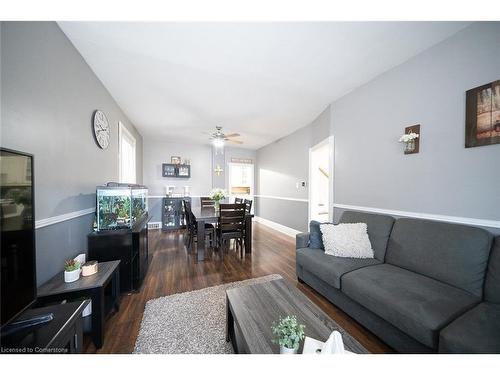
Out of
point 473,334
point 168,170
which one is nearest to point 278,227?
point 168,170

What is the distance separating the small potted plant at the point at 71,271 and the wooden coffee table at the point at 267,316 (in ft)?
4.02

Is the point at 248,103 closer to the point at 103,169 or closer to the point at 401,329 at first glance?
the point at 103,169

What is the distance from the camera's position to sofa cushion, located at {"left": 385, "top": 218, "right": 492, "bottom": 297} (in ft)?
4.16

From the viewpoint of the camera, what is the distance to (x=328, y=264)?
1.72 meters

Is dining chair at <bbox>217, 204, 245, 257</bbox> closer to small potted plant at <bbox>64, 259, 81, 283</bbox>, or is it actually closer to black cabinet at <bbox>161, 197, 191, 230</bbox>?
small potted plant at <bbox>64, 259, 81, 283</bbox>

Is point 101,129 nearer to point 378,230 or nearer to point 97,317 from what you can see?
point 97,317

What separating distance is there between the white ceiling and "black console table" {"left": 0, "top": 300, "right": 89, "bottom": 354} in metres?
2.14

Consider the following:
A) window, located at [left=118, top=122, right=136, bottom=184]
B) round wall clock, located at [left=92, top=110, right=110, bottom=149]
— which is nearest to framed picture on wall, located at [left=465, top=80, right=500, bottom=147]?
round wall clock, located at [left=92, top=110, right=110, bottom=149]

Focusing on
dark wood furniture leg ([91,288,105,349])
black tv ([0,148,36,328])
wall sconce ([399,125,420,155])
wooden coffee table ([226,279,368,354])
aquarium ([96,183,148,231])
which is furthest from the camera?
aquarium ([96,183,148,231])

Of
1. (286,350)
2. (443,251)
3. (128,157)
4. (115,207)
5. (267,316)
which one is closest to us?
(286,350)

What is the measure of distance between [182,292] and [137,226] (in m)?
0.96

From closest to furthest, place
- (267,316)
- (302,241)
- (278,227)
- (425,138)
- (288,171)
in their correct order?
1. (267,316)
2. (425,138)
3. (302,241)
4. (288,171)
5. (278,227)

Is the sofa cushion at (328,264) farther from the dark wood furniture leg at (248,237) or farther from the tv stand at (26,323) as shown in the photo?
the tv stand at (26,323)

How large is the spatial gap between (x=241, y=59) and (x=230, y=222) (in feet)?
7.50
